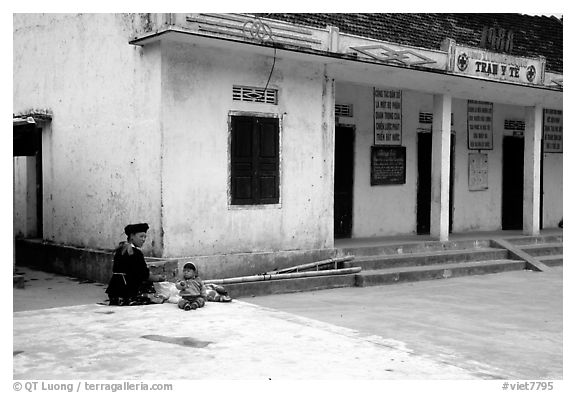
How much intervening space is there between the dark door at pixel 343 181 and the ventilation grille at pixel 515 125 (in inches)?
193

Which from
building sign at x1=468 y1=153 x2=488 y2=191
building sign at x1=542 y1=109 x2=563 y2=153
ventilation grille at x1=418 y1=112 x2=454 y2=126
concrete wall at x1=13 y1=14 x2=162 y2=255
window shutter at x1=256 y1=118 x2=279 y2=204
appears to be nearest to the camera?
concrete wall at x1=13 y1=14 x2=162 y2=255

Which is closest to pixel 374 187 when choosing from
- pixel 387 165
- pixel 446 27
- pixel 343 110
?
pixel 387 165

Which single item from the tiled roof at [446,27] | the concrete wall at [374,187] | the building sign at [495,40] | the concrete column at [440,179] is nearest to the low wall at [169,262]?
the concrete column at [440,179]

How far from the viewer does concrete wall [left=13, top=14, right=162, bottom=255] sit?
9.66 meters

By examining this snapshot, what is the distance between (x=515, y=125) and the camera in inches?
651

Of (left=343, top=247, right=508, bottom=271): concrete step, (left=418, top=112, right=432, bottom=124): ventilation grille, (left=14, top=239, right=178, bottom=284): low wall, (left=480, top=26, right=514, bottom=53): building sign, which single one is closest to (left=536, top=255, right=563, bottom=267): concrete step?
(left=343, top=247, right=508, bottom=271): concrete step

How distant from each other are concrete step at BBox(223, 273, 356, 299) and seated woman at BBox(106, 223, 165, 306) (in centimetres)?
133

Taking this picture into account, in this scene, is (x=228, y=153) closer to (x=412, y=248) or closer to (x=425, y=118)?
(x=412, y=248)

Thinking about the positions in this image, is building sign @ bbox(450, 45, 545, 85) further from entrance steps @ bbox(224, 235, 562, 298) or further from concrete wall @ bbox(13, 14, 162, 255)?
concrete wall @ bbox(13, 14, 162, 255)

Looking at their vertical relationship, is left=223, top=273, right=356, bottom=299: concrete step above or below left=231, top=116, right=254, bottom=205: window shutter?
below

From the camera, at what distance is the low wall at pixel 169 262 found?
942cm

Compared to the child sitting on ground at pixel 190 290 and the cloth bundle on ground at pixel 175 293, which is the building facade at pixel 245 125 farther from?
the child sitting on ground at pixel 190 290
